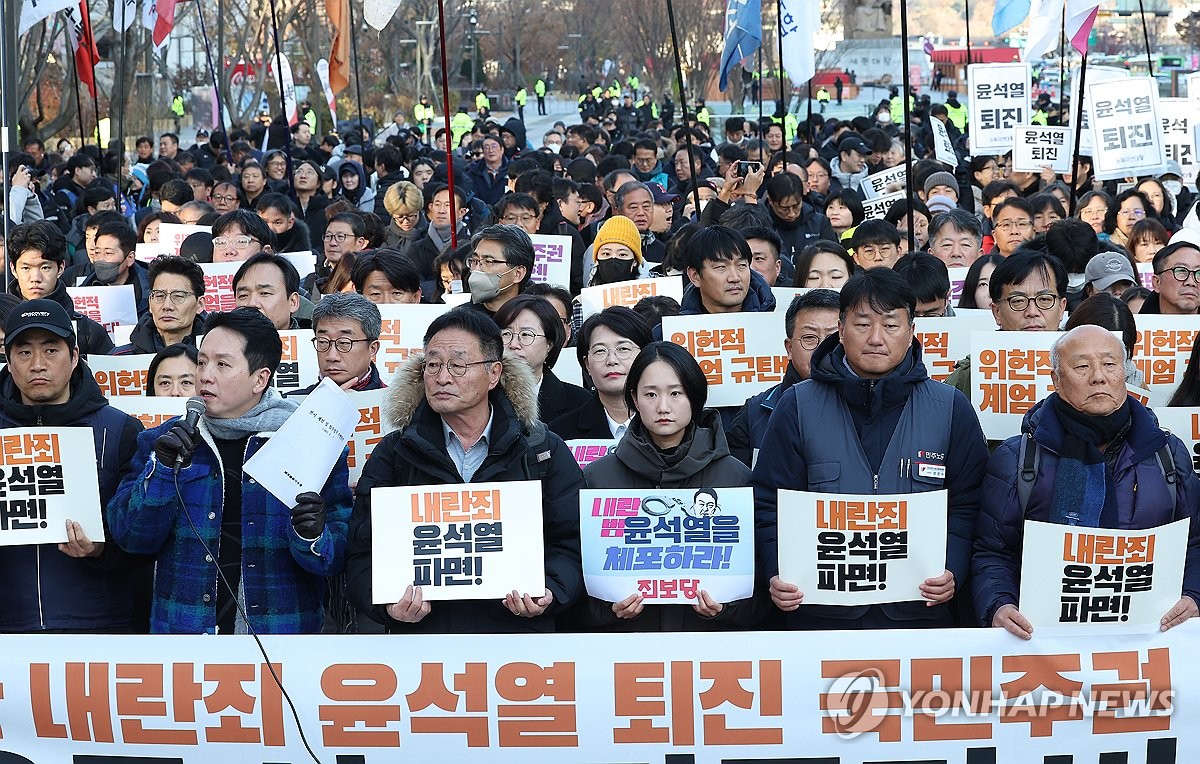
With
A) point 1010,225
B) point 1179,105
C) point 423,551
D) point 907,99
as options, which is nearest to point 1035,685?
point 423,551

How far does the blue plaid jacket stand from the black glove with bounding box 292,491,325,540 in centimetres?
13

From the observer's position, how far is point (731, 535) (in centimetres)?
475

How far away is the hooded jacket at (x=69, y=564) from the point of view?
5.00 m

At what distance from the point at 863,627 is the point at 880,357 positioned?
0.81 metres

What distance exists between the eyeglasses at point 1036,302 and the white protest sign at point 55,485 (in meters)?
3.60

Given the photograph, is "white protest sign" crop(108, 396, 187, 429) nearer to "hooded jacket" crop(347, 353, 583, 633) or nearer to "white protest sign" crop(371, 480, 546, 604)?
"hooded jacket" crop(347, 353, 583, 633)

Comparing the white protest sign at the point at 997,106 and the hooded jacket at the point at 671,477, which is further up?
the white protest sign at the point at 997,106

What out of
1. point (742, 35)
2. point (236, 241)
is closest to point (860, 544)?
point (236, 241)

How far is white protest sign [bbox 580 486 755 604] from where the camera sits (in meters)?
4.75

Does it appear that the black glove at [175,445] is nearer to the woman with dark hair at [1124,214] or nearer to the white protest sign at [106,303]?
the white protest sign at [106,303]

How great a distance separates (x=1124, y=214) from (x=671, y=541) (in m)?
7.13

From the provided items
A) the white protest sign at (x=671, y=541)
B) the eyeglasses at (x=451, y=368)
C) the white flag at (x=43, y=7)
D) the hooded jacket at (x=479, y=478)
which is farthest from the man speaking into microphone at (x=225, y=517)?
the white flag at (x=43, y=7)

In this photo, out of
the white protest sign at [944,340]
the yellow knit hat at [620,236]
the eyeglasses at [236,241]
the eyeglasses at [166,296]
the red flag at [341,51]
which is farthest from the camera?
the red flag at [341,51]

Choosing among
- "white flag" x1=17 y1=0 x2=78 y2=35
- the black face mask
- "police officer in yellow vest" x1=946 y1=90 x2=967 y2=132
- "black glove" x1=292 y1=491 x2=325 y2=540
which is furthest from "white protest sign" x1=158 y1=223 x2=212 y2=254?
"police officer in yellow vest" x1=946 y1=90 x2=967 y2=132
